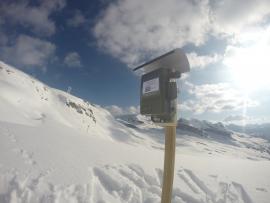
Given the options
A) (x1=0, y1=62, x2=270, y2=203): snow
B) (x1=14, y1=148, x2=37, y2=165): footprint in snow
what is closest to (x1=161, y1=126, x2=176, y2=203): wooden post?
(x1=0, y1=62, x2=270, y2=203): snow

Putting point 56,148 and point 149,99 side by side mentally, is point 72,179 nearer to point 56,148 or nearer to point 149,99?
point 56,148

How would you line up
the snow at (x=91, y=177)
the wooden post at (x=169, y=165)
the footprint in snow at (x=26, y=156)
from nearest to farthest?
the wooden post at (x=169, y=165) < the snow at (x=91, y=177) < the footprint in snow at (x=26, y=156)

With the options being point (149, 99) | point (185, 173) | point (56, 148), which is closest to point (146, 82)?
point (149, 99)

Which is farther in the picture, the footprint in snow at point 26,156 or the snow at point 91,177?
the footprint in snow at point 26,156

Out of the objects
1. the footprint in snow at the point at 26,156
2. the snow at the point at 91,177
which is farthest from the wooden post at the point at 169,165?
the footprint in snow at the point at 26,156

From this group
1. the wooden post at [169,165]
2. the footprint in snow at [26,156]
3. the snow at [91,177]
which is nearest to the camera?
the wooden post at [169,165]

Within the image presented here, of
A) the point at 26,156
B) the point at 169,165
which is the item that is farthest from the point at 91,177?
the point at 169,165

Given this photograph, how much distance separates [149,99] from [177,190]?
4088 millimetres

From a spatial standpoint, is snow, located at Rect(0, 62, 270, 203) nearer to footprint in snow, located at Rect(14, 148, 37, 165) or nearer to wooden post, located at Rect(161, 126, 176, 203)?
footprint in snow, located at Rect(14, 148, 37, 165)

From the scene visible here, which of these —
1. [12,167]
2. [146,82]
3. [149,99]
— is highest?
[146,82]

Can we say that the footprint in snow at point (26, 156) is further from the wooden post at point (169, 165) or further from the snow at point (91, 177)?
the wooden post at point (169, 165)

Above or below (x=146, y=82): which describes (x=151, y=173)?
below

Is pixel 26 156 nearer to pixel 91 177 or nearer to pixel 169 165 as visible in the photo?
pixel 91 177

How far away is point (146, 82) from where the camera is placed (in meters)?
3.13
